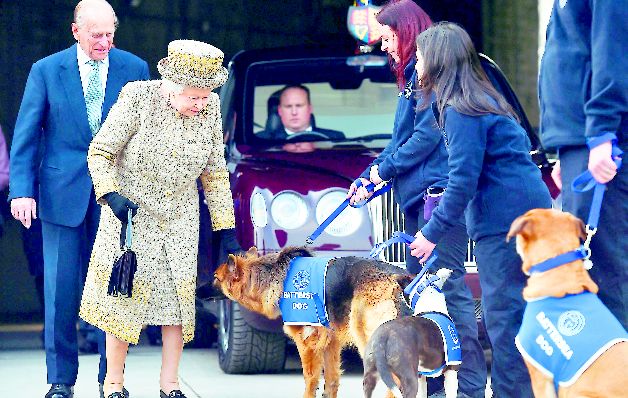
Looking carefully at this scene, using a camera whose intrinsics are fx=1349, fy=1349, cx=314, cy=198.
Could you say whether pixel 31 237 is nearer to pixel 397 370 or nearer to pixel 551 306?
pixel 397 370

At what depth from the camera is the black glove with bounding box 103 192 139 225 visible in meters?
6.23

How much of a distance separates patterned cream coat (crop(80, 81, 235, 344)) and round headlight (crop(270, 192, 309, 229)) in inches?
39.1

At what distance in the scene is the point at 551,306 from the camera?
4500 millimetres

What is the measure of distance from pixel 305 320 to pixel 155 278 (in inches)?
29.8

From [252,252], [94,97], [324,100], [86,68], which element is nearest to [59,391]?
[252,252]

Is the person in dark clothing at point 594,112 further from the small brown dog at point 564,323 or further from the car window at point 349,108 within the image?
the car window at point 349,108

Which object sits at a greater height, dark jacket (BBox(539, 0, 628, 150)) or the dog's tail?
dark jacket (BBox(539, 0, 628, 150))

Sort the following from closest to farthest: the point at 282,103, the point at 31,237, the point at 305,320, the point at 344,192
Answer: the point at 305,320
the point at 344,192
the point at 282,103
the point at 31,237

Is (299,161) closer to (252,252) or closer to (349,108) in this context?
(349,108)

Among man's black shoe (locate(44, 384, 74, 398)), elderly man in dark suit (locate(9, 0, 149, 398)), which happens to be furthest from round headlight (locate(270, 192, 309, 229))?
man's black shoe (locate(44, 384, 74, 398))

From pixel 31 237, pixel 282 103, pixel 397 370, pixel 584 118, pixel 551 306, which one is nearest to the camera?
pixel 551 306

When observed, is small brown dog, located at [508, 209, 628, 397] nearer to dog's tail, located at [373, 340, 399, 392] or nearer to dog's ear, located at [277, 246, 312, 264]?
A: dog's tail, located at [373, 340, 399, 392]

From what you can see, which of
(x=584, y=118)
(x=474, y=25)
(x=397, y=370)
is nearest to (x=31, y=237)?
(x=397, y=370)

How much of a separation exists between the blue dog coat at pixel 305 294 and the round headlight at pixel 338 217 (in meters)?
1.00
